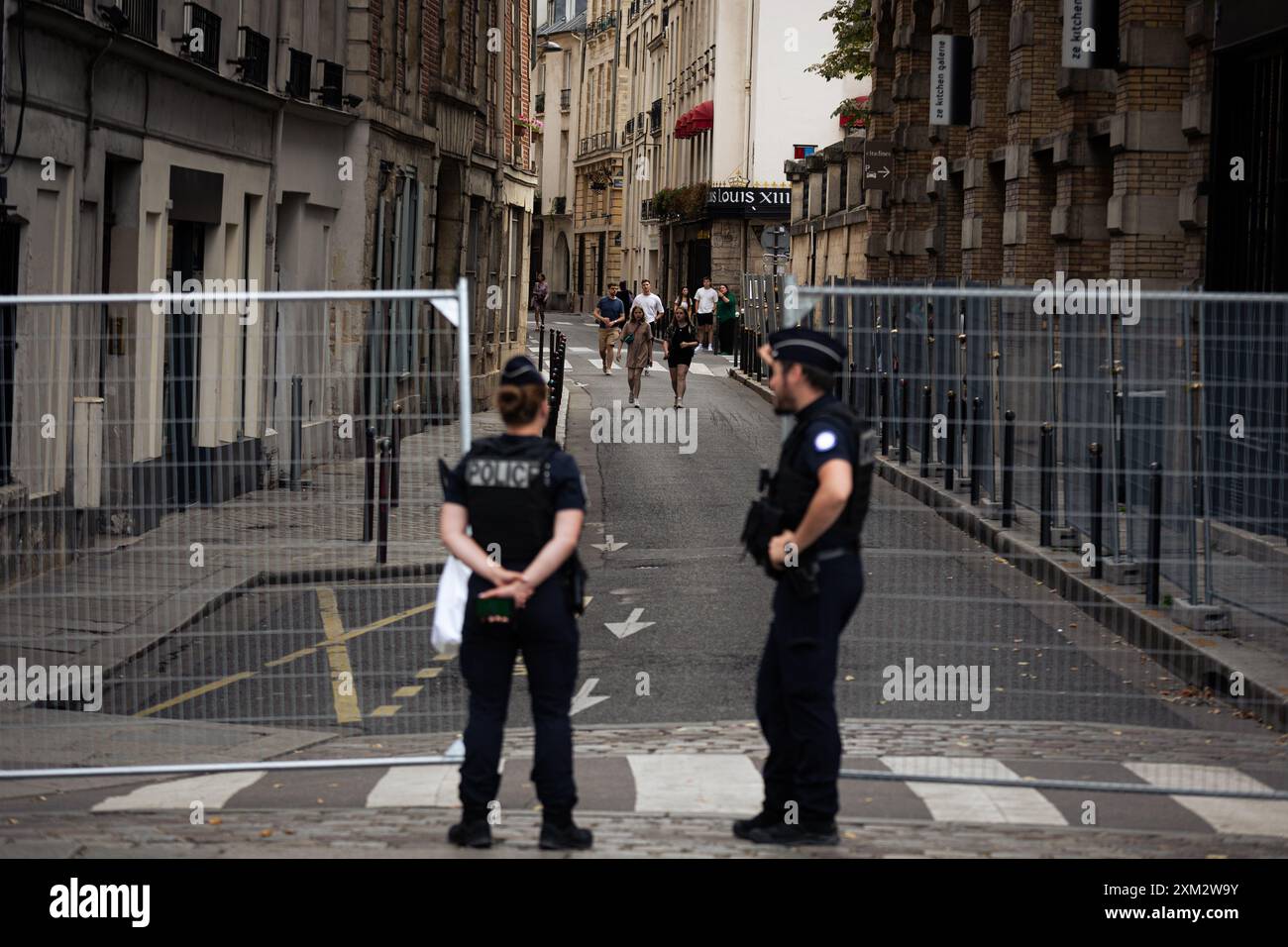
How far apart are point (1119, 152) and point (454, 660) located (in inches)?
521

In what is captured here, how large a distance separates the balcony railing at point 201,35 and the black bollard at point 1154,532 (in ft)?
35.7

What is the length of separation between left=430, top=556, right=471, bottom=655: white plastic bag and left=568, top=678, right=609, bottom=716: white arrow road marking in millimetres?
3275

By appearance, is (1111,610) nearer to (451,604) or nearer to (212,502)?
(212,502)

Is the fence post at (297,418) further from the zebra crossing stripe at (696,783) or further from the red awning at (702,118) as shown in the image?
the red awning at (702,118)

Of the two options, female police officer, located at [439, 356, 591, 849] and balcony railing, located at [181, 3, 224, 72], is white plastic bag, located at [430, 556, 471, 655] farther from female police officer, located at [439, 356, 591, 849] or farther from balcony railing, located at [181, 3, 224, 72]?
balcony railing, located at [181, 3, 224, 72]

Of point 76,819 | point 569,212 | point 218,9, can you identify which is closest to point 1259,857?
point 76,819

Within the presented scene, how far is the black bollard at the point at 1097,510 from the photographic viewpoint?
11.6m

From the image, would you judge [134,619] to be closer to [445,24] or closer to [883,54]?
[445,24]

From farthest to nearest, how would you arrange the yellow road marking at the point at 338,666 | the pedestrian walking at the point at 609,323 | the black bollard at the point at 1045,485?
the pedestrian walking at the point at 609,323, the black bollard at the point at 1045,485, the yellow road marking at the point at 338,666

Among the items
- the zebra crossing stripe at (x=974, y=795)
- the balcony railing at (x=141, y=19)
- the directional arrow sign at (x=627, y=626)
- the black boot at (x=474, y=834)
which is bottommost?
the zebra crossing stripe at (x=974, y=795)

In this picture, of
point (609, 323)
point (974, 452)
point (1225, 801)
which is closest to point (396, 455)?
point (974, 452)

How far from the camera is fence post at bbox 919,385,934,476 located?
1052 cm

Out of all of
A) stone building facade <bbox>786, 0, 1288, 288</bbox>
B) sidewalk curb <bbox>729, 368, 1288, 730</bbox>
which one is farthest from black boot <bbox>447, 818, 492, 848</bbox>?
stone building facade <bbox>786, 0, 1288, 288</bbox>

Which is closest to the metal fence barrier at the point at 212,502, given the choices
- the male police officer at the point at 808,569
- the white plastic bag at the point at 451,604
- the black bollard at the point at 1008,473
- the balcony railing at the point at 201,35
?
the white plastic bag at the point at 451,604
